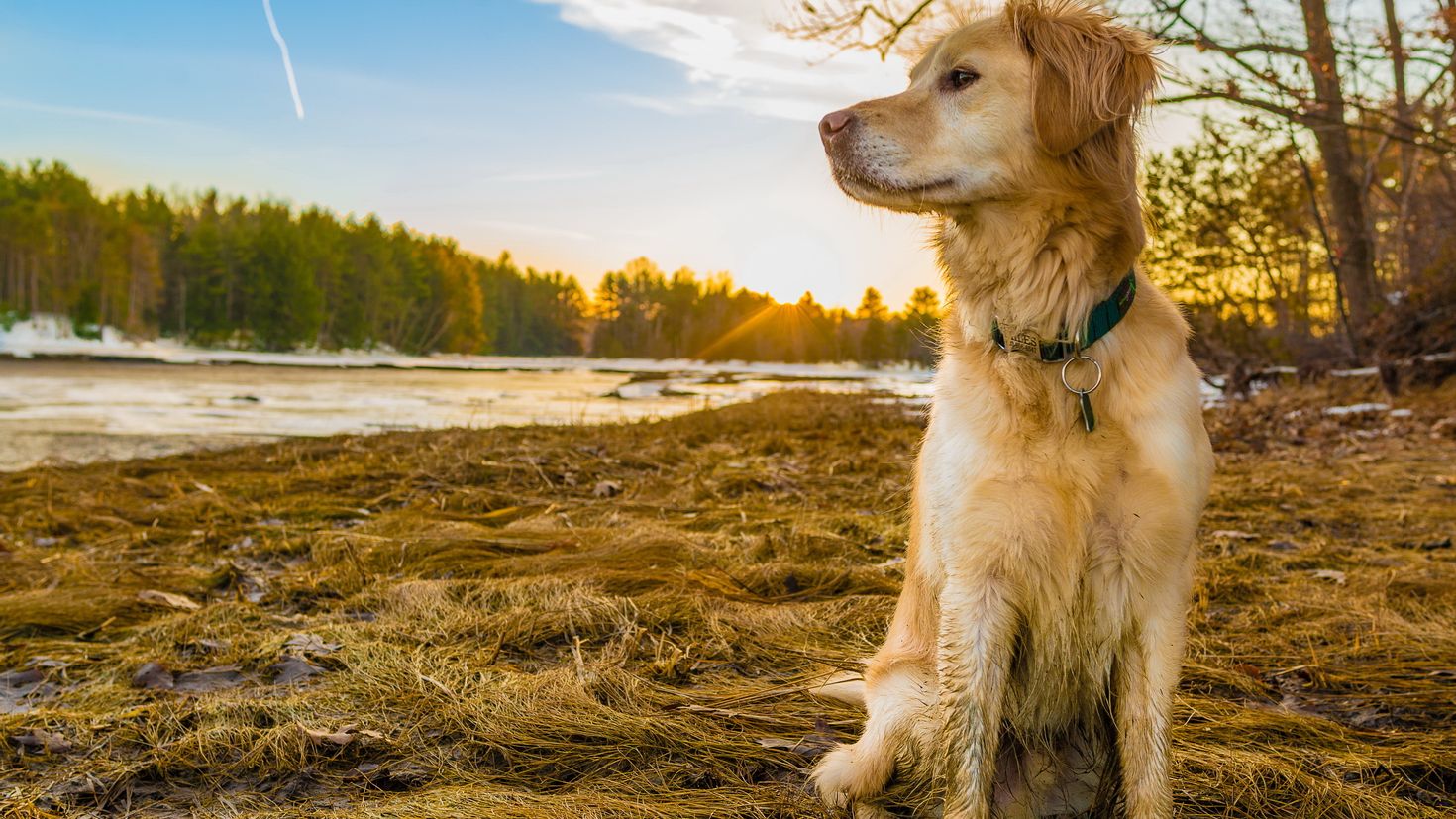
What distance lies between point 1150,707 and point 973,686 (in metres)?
0.40

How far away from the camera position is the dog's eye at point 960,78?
2.35 metres

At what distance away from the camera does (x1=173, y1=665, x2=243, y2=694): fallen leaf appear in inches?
122

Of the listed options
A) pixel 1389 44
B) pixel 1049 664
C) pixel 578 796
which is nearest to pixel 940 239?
pixel 1049 664

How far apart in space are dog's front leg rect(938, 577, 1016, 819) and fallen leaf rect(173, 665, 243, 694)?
8.37 feet

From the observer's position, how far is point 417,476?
7250 millimetres

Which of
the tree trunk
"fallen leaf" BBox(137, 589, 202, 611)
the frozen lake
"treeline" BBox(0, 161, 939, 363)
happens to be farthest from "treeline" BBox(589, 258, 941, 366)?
"fallen leaf" BBox(137, 589, 202, 611)

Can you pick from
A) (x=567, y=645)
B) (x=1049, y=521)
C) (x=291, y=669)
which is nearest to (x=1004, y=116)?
(x=1049, y=521)

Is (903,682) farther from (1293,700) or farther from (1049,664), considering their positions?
(1293,700)

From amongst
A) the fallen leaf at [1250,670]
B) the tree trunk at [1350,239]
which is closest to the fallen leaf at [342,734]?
the fallen leaf at [1250,670]

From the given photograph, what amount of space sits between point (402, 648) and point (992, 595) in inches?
91.9

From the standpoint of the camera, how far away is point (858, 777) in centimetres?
226

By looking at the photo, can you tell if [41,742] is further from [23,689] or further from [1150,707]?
[1150,707]

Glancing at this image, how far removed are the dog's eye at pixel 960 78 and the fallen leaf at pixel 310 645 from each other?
2984mm

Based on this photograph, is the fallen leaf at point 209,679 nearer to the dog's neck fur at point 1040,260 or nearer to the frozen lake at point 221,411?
the dog's neck fur at point 1040,260
